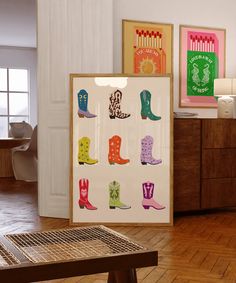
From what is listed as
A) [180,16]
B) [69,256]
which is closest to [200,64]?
[180,16]

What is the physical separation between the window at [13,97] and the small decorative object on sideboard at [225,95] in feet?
26.3

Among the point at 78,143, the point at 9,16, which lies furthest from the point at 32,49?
the point at 78,143

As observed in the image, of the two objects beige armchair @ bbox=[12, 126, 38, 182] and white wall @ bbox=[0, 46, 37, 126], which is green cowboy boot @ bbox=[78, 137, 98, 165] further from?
white wall @ bbox=[0, 46, 37, 126]

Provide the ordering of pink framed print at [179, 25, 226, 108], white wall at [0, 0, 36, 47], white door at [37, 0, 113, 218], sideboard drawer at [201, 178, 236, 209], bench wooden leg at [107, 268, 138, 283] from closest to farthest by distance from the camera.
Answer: bench wooden leg at [107, 268, 138, 283]
white door at [37, 0, 113, 218]
sideboard drawer at [201, 178, 236, 209]
pink framed print at [179, 25, 226, 108]
white wall at [0, 0, 36, 47]

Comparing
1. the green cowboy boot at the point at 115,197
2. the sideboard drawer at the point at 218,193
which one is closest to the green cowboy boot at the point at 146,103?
the green cowboy boot at the point at 115,197

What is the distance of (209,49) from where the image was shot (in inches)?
229

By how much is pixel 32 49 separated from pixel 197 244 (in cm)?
970

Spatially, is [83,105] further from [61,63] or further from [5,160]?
[5,160]

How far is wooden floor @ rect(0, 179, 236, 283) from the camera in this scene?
302 cm

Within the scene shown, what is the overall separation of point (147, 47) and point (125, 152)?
144 cm

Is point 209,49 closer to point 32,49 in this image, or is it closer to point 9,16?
point 9,16

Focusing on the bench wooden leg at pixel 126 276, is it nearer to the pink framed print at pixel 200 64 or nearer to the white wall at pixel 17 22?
the pink framed print at pixel 200 64

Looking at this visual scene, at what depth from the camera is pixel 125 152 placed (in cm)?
456

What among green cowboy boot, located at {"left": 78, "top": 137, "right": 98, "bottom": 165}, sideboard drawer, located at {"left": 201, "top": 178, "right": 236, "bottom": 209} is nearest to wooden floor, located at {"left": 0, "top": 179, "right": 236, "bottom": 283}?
sideboard drawer, located at {"left": 201, "top": 178, "right": 236, "bottom": 209}
